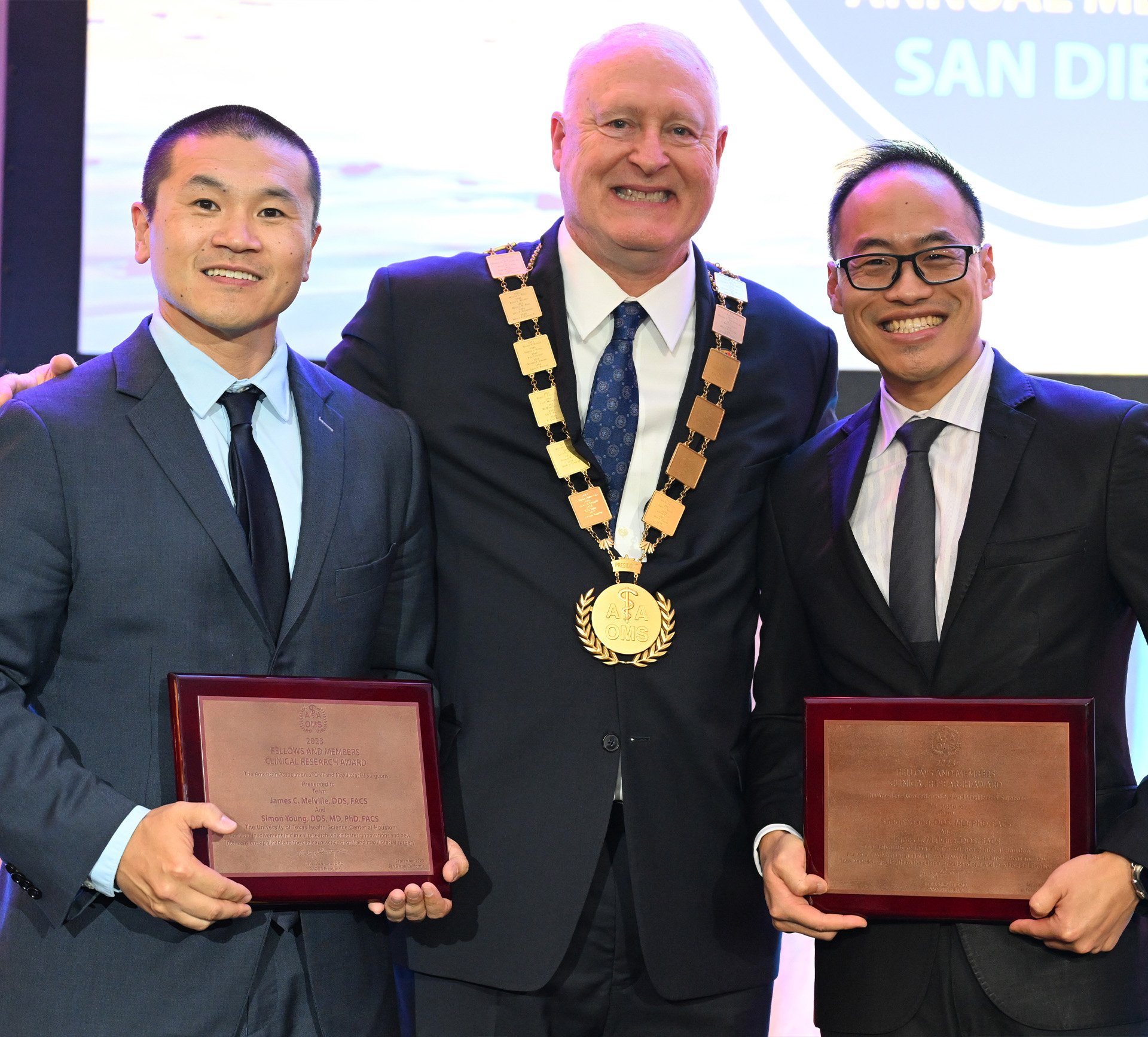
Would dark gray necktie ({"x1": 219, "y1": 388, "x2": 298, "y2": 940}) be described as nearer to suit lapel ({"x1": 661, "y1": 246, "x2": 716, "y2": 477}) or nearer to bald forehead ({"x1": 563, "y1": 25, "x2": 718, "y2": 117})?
suit lapel ({"x1": 661, "y1": 246, "x2": 716, "y2": 477})

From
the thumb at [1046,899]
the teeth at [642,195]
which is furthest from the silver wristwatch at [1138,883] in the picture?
the teeth at [642,195]

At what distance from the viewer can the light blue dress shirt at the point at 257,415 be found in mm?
1892

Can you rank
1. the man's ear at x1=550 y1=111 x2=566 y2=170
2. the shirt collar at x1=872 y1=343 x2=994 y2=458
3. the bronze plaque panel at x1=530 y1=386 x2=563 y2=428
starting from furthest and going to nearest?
the man's ear at x1=550 y1=111 x2=566 y2=170 → the bronze plaque panel at x1=530 y1=386 x2=563 y2=428 → the shirt collar at x1=872 y1=343 x2=994 y2=458

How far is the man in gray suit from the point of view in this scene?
1.68 meters

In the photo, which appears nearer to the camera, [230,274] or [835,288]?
[230,274]

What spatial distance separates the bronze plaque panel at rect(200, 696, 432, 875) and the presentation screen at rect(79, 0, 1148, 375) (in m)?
1.74

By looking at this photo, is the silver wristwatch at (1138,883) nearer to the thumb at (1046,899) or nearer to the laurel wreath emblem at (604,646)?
the thumb at (1046,899)

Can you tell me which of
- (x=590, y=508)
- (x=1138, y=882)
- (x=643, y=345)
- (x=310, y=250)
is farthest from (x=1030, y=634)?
(x=310, y=250)

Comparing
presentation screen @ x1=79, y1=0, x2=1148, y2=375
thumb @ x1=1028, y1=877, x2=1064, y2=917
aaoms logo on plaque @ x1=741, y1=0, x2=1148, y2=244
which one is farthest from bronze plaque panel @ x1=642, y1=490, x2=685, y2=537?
aaoms logo on plaque @ x1=741, y1=0, x2=1148, y2=244

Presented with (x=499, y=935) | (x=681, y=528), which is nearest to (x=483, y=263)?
(x=681, y=528)

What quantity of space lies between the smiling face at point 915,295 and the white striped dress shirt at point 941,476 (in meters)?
0.04

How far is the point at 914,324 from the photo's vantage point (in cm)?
218

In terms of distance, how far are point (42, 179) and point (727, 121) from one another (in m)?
1.68

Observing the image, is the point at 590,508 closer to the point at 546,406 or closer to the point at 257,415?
the point at 546,406
